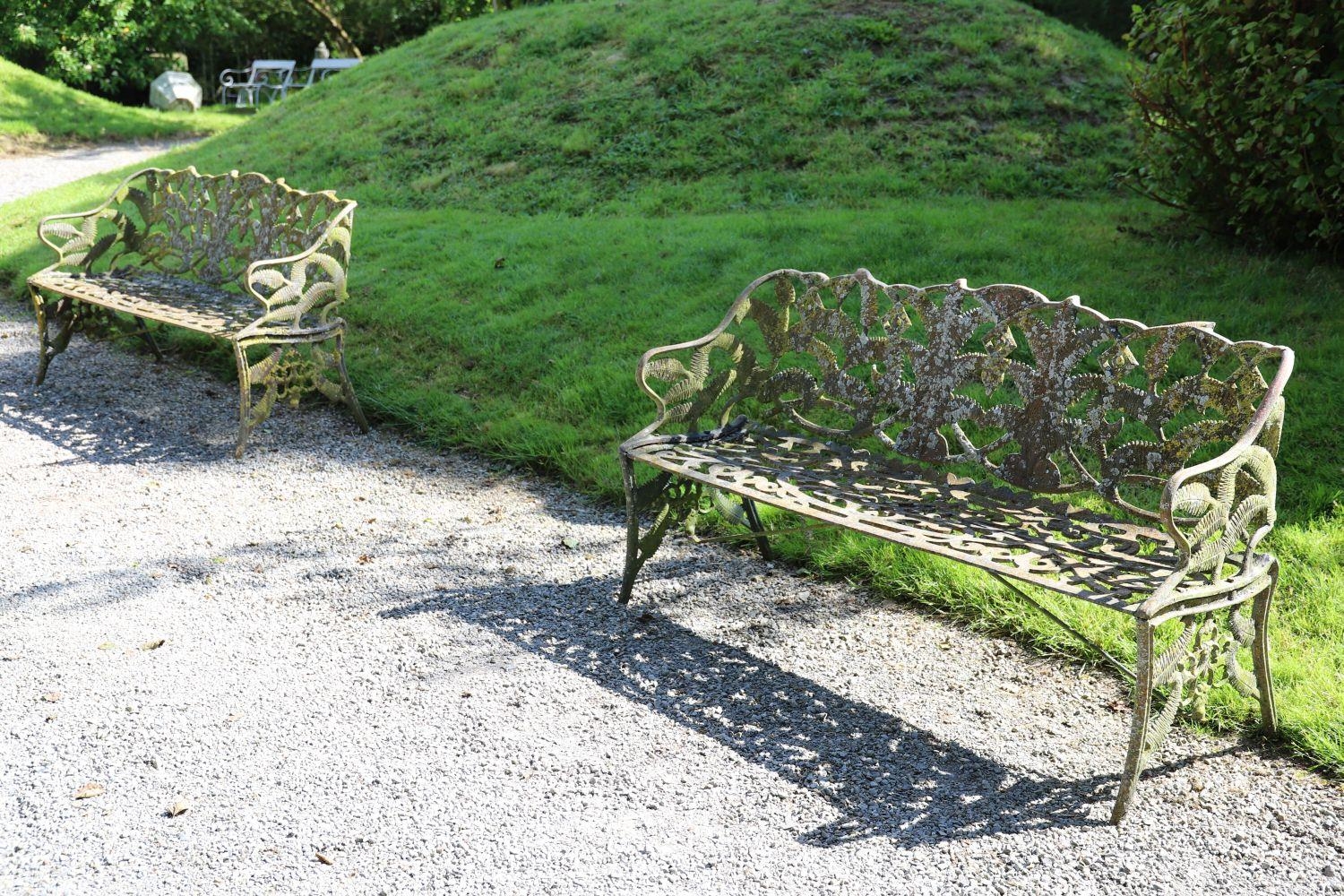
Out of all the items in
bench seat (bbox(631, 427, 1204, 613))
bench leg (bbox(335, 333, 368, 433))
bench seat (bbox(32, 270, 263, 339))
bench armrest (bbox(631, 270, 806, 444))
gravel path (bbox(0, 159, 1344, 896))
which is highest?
bench armrest (bbox(631, 270, 806, 444))

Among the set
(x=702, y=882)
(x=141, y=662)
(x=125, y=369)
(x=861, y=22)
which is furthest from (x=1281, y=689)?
(x=861, y=22)

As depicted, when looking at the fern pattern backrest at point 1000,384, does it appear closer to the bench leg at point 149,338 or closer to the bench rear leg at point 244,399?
the bench rear leg at point 244,399

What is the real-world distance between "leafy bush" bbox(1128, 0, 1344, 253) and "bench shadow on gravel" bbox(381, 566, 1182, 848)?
408 centimetres

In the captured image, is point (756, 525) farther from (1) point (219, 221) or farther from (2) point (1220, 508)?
(1) point (219, 221)

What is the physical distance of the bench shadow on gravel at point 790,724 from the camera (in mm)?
3098

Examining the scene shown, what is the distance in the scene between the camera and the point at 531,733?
11.5 ft

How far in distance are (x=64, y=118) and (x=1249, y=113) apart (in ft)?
58.5

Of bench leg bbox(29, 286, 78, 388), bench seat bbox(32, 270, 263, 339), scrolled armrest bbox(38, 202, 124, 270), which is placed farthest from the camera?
scrolled armrest bbox(38, 202, 124, 270)

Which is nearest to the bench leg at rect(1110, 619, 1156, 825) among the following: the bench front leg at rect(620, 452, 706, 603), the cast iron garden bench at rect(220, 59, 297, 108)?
the bench front leg at rect(620, 452, 706, 603)

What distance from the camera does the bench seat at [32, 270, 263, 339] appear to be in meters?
6.31

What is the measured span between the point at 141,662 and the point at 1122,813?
3073 millimetres

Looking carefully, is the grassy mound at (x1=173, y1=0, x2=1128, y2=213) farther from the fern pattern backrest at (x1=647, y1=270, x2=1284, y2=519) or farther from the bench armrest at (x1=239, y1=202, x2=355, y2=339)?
the fern pattern backrest at (x1=647, y1=270, x2=1284, y2=519)

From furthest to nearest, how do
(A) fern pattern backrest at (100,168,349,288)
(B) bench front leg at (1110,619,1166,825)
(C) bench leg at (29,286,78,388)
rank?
(C) bench leg at (29,286,78,388), (A) fern pattern backrest at (100,168,349,288), (B) bench front leg at (1110,619,1166,825)

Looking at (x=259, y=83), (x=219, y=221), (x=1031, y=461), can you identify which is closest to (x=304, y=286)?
(x=219, y=221)
